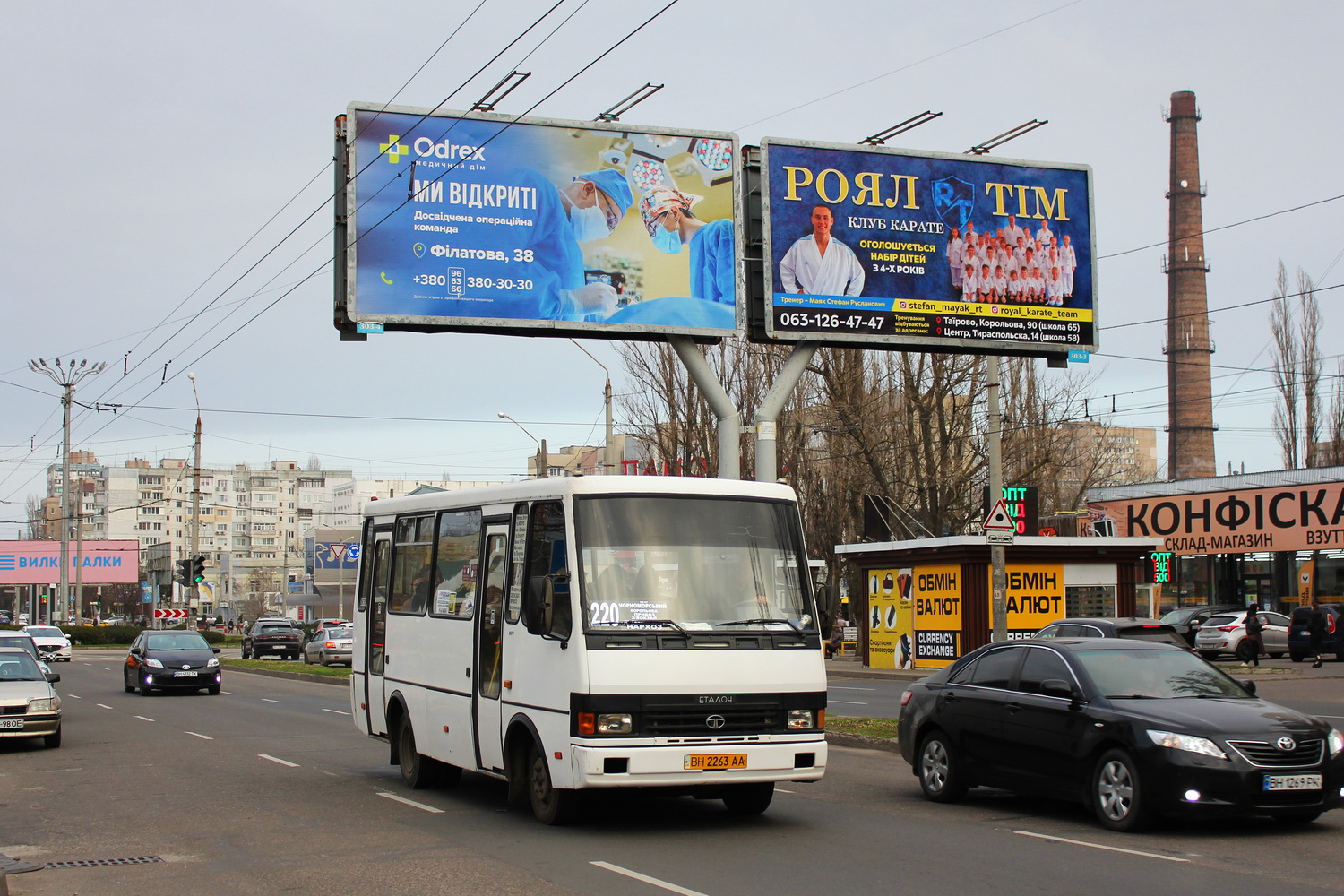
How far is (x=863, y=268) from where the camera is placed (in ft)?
74.9

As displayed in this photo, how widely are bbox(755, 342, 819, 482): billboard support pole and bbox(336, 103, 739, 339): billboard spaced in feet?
4.02

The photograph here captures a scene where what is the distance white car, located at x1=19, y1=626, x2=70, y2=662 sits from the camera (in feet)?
169

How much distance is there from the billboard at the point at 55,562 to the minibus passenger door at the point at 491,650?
88427mm

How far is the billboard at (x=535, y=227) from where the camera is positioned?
68.5ft

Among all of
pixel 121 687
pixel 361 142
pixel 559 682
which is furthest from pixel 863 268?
pixel 121 687

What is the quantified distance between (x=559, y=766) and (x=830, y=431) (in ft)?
115

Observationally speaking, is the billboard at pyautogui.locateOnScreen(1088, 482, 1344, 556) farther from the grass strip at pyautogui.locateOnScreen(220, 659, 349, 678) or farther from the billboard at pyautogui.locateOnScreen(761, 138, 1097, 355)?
the grass strip at pyautogui.locateOnScreen(220, 659, 349, 678)

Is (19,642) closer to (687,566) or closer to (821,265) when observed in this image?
(821,265)

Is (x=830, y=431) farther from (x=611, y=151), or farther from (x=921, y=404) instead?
(x=611, y=151)

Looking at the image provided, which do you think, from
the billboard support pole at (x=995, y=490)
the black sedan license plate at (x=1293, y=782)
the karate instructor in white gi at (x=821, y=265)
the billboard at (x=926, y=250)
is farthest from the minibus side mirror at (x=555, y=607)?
the karate instructor in white gi at (x=821, y=265)

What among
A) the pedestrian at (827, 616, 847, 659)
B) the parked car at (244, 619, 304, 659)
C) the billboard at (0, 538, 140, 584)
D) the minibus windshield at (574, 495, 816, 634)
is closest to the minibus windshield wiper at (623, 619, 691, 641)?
the minibus windshield at (574, 495, 816, 634)

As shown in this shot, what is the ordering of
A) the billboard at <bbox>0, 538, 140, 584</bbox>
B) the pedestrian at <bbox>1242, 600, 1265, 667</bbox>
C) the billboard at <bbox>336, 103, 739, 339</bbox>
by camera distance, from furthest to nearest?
the billboard at <bbox>0, 538, 140, 584</bbox> < the pedestrian at <bbox>1242, 600, 1265, 667</bbox> < the billboard at <bbox>336, 103, 739, 339</bbox>

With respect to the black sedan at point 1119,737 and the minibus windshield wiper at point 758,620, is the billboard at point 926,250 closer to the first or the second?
the black sedan at point 1119,737

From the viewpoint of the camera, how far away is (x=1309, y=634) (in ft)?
120
